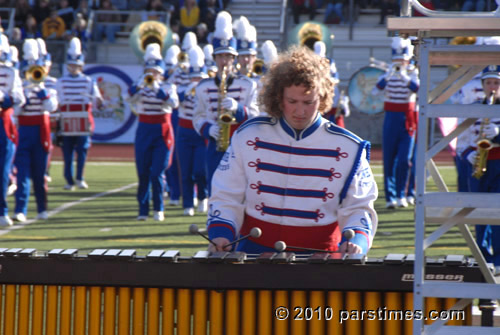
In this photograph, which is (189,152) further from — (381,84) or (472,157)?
(472,157)

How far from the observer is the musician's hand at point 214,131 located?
9.26 m

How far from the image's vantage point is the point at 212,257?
11.4 ft

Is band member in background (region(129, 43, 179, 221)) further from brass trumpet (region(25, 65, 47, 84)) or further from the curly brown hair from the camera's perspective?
the curly brown hair

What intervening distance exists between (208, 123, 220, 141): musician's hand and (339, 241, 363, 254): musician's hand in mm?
5379

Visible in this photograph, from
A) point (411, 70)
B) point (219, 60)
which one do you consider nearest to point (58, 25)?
point (411, 70)

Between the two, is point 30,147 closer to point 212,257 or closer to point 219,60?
point 219,60

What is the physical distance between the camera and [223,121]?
361 inches

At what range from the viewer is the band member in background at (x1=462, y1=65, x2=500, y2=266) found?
715cm

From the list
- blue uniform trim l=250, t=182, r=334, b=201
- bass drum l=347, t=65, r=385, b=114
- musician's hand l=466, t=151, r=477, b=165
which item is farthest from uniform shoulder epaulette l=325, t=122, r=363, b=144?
bass drum l=347, t=65, r=385, b=114

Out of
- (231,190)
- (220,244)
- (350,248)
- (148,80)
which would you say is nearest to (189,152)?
(148,80)

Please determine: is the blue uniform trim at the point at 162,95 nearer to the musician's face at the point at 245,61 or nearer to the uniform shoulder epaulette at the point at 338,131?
the musician's face at the point at 245,61

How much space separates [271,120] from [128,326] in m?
1.21

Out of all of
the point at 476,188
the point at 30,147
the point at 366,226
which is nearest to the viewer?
the point at 366,226

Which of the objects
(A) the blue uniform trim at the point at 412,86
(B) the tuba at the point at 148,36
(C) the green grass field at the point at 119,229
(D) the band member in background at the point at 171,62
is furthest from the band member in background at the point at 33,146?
(B) the tuba at the point at 148,36
